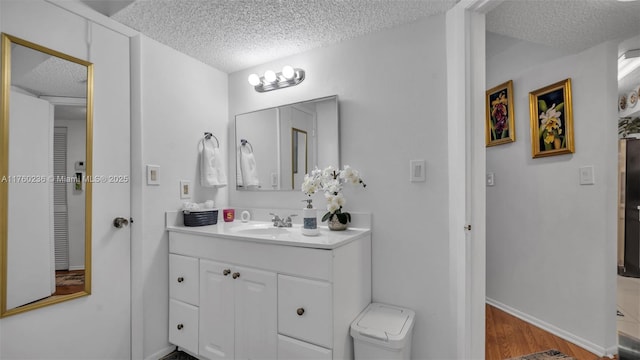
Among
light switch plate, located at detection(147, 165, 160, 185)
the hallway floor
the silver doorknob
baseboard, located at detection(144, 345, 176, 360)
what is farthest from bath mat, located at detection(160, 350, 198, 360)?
the hallway floor

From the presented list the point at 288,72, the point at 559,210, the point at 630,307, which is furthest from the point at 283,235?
the point at 559,210

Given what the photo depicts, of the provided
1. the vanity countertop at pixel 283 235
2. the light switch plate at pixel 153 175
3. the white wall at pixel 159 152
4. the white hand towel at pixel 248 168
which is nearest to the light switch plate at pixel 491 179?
the vanity countertop at pixel 283 235

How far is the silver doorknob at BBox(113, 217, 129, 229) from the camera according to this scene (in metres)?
1.70

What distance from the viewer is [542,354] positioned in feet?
6.04

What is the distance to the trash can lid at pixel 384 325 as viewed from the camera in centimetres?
135

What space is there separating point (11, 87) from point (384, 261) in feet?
7.12

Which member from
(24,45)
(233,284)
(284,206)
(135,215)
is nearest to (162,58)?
(24,45)

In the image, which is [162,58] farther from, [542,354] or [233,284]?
[542,354]

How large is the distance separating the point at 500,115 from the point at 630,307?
167 cm

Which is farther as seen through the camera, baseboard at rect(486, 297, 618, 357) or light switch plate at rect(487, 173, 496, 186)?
light switch plate at rect(487, 173, 496, 186)

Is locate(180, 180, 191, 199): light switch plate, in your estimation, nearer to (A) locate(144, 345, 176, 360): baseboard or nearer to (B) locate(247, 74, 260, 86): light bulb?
(B) locate(247, 74, 260, 86): light bulb

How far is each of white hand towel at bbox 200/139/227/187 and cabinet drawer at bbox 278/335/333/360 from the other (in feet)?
4.08

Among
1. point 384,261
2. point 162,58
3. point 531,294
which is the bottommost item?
point 531,294

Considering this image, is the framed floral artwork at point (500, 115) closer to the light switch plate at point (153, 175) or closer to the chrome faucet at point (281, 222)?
the chrome faucet at point (281, 222)
